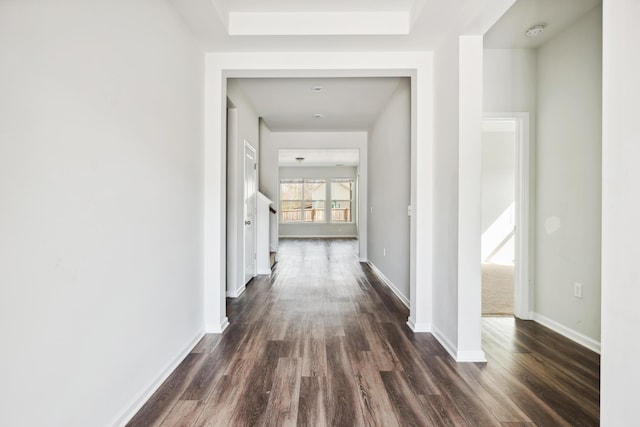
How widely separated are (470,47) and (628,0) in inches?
53.5

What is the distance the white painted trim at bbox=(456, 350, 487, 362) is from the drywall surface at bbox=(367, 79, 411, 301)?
52.0 inches

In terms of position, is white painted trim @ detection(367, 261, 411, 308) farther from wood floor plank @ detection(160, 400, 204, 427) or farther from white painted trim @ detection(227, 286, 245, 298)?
wood floor plank @ detection(160, 400, 204, 427)

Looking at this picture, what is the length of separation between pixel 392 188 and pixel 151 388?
3379 millimetres

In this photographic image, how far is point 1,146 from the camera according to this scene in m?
1.02

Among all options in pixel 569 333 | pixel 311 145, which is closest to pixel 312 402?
pixel 569 333

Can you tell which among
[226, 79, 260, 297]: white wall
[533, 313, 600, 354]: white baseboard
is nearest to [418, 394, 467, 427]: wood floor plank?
[533, 313, 600, 354]: white baseboard

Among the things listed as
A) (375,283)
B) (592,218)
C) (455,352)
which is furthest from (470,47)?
(375,283)

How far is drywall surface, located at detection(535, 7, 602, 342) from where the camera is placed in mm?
2623

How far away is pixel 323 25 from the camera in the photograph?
260 centimetres

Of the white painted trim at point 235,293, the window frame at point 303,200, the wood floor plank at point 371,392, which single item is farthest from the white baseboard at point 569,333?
the window frame at point 303,200

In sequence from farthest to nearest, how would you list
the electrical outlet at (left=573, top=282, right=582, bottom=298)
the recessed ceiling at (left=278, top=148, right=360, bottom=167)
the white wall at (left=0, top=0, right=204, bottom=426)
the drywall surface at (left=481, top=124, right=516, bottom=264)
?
the recessed ceiling at (left=278, top=148, right=360, bottom=167) → the drywall surface at (left=481, top=124, right=516, bottom=264) → the electrical outlet at (left=573, top=282, right=582, bottom=298) → the white wall at (left=0, top=0, right=204, bottom=426)

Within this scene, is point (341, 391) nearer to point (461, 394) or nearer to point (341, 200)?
point (461, 394)

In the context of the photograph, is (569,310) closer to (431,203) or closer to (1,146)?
(431,203)

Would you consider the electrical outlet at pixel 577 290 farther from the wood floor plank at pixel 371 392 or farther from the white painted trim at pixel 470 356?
the wood floor plank at pixel 371 392
